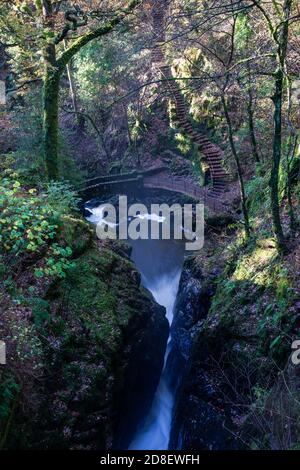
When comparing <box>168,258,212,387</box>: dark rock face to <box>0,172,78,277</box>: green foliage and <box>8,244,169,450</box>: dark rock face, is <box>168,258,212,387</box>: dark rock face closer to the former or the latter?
<box>8,244,169,450</box>: dark rock face

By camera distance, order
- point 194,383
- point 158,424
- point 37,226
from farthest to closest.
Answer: point 158,424 < point 194,383 < point 37,226

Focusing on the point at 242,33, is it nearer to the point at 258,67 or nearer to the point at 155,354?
the point at 258,67

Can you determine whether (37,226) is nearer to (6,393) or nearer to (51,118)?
(6,393)

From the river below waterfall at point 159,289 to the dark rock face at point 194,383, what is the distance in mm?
478

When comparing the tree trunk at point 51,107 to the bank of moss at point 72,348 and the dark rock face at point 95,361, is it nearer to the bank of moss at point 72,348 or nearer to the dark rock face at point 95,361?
the bank of moss at point 72,348

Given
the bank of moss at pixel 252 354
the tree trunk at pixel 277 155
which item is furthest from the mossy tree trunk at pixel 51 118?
the tree trunk at pixel 277 155

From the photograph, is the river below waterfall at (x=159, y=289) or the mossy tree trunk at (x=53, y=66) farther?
the mossy tree trunk at (x=53, y=66)

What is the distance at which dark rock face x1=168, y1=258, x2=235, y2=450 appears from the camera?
7.83 m

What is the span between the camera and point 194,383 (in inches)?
356

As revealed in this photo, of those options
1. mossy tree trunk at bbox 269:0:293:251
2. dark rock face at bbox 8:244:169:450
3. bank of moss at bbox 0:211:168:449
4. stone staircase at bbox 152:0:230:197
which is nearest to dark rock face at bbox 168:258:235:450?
dark rock face at bbox 8:244:169:450

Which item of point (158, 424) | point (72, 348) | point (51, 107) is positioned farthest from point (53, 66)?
point (158, 424)

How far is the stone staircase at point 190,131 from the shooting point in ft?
66.4

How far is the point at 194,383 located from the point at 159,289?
7900 millimetres
